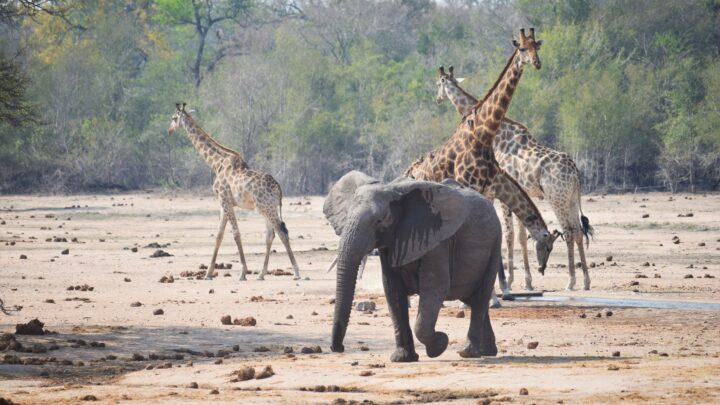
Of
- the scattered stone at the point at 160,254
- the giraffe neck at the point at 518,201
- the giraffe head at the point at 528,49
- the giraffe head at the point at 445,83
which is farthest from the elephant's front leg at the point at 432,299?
the scattered stone at the point at 160,254

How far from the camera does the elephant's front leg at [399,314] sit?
39.7ft

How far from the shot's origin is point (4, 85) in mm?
16797

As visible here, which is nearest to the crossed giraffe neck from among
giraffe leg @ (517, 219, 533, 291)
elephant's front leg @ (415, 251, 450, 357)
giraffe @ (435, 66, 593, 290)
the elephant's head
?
giraffe @ (435, 66, 593, 290)

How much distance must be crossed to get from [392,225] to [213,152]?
12.5 m

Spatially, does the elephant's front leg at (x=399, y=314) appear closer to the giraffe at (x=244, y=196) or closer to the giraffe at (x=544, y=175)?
the giraffe at (x=544, y=175)

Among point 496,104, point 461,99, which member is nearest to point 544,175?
point 461,99

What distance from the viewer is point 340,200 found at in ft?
48.2

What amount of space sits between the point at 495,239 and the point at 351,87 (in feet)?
142

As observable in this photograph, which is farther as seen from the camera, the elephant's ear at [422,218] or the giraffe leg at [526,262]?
the giraffe leg at [526,262]

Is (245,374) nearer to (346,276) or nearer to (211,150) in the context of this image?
→ (346,276)

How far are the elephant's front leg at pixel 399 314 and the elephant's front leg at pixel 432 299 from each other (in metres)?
0.16

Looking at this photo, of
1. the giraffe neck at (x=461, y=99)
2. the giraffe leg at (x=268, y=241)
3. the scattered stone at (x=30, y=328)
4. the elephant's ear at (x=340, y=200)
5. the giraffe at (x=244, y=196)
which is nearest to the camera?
the scattered stone at (x=30, y=328)

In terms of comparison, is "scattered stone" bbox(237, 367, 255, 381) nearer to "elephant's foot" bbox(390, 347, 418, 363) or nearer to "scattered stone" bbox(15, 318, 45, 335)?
"elephant's foot" bbox(390, 347, 418, 363)

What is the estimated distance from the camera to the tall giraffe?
667 inches
